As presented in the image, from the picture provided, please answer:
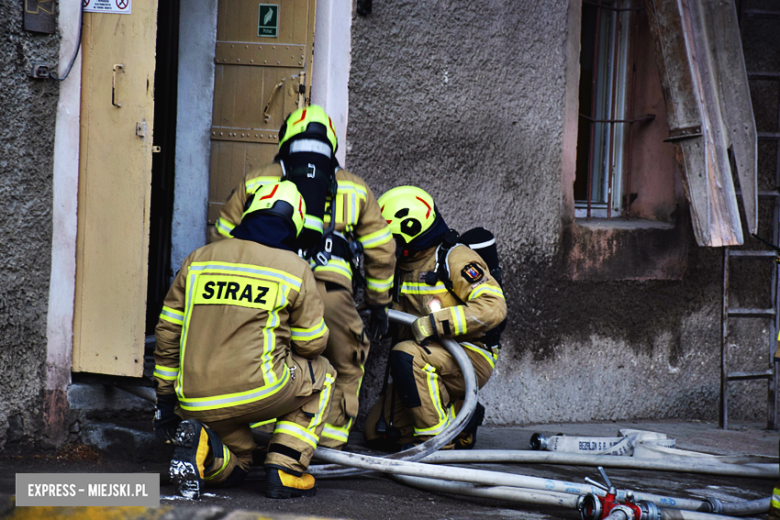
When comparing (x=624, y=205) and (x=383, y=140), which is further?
(x=624, y=205)

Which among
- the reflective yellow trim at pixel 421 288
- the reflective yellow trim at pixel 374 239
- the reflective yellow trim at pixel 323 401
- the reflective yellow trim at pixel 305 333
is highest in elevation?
the reflective yellow trim at pixel 374 239

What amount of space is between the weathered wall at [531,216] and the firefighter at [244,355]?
1.42 metres

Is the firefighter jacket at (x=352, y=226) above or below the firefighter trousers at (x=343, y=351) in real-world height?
above

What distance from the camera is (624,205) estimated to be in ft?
18.4

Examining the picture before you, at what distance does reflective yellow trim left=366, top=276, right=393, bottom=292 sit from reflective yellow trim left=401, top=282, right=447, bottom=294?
0.28 metres

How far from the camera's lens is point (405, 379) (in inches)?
153

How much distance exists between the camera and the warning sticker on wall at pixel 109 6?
3.56 meters

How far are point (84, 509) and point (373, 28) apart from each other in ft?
10.3

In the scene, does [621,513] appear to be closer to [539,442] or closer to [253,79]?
[539,442]

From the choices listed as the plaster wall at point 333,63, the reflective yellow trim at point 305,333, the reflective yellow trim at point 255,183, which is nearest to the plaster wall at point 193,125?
the plaster wall at point 333,63

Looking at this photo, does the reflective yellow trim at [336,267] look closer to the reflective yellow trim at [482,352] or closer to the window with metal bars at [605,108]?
the reflective yellow trim at [482,352]

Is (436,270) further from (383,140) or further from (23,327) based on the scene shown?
(23,327)

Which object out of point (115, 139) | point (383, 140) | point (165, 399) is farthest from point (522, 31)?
point (165, 399)

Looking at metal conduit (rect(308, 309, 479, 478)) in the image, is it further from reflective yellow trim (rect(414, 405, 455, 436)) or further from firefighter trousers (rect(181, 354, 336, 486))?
reflective yellow trim (rect(414, 405, 455, 436))
